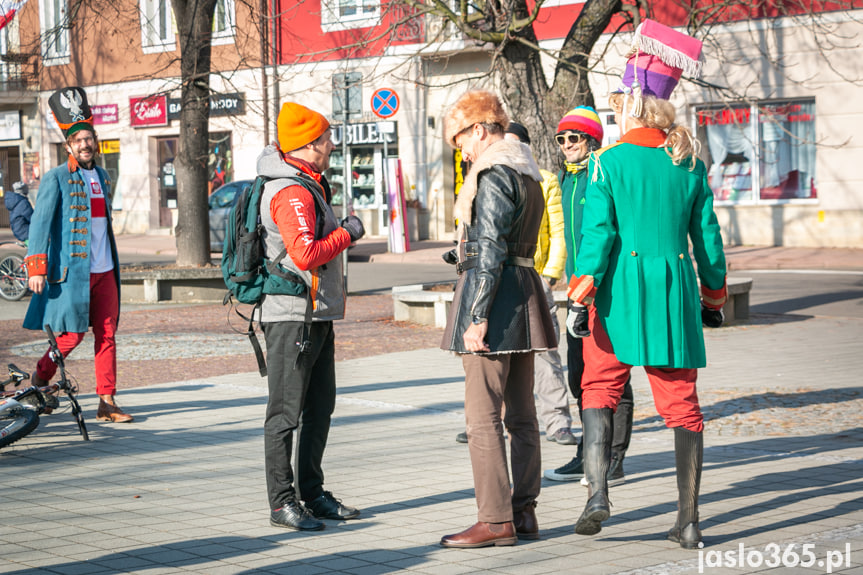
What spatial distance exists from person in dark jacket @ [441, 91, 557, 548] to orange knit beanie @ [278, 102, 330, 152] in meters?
0.68

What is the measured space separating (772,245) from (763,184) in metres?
1.57

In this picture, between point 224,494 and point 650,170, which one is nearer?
point 650,170

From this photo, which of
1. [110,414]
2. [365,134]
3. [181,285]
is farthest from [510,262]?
[365,134]

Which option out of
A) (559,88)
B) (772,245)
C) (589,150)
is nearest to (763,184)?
(772,245)

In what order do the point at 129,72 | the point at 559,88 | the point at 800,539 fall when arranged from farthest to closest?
the point at 129,72
the point at 559,88
the point at 800,539

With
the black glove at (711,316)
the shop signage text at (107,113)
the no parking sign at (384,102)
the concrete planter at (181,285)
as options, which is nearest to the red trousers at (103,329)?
the black glove at (711,316)

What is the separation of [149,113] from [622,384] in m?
30.7

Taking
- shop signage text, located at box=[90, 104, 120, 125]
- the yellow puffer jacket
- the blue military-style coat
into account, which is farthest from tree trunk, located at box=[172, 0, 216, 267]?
shop signage text, located at box=[90, 104, 120, 125]

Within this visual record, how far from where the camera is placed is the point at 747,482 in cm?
590

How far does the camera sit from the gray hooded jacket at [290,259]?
5215mm

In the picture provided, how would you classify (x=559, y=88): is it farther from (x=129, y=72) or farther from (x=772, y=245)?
(x=129, y=72)

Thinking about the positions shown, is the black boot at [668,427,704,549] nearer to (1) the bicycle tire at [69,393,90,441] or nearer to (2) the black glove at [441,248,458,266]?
(2) the black glove at [441,248,458,266]

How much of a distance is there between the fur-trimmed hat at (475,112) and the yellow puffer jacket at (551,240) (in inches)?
67.9

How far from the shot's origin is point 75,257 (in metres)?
7.63
